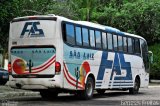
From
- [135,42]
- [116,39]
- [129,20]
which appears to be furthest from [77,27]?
[129,20]

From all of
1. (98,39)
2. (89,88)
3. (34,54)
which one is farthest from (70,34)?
(89,88)

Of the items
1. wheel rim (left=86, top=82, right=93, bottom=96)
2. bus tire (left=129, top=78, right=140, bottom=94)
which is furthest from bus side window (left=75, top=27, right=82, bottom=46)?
bus tire (left=129, top=78, right=140, bottom=94)

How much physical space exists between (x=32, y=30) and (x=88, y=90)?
145 inches

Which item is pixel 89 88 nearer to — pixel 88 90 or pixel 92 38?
pixel 88 90

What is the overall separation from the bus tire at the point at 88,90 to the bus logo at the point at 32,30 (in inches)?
124

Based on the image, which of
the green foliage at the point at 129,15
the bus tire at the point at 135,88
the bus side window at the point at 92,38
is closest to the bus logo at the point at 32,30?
the bus side window at the point at 92,38

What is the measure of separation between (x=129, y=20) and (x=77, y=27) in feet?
71.9

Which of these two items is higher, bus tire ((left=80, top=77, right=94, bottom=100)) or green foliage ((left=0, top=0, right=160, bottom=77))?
green foliage ((left=0, top=0, right=160, bottom=77))

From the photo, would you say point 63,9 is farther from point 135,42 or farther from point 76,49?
point 76,49

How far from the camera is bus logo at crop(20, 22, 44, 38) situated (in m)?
17.6

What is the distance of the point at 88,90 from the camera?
757 inches

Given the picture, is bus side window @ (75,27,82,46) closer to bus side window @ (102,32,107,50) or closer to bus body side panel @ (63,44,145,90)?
bus body side panel @ (63,44,145,90)

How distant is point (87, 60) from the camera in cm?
1916

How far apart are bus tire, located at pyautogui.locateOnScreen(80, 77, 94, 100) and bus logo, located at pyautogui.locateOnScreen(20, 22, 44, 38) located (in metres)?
3.14
